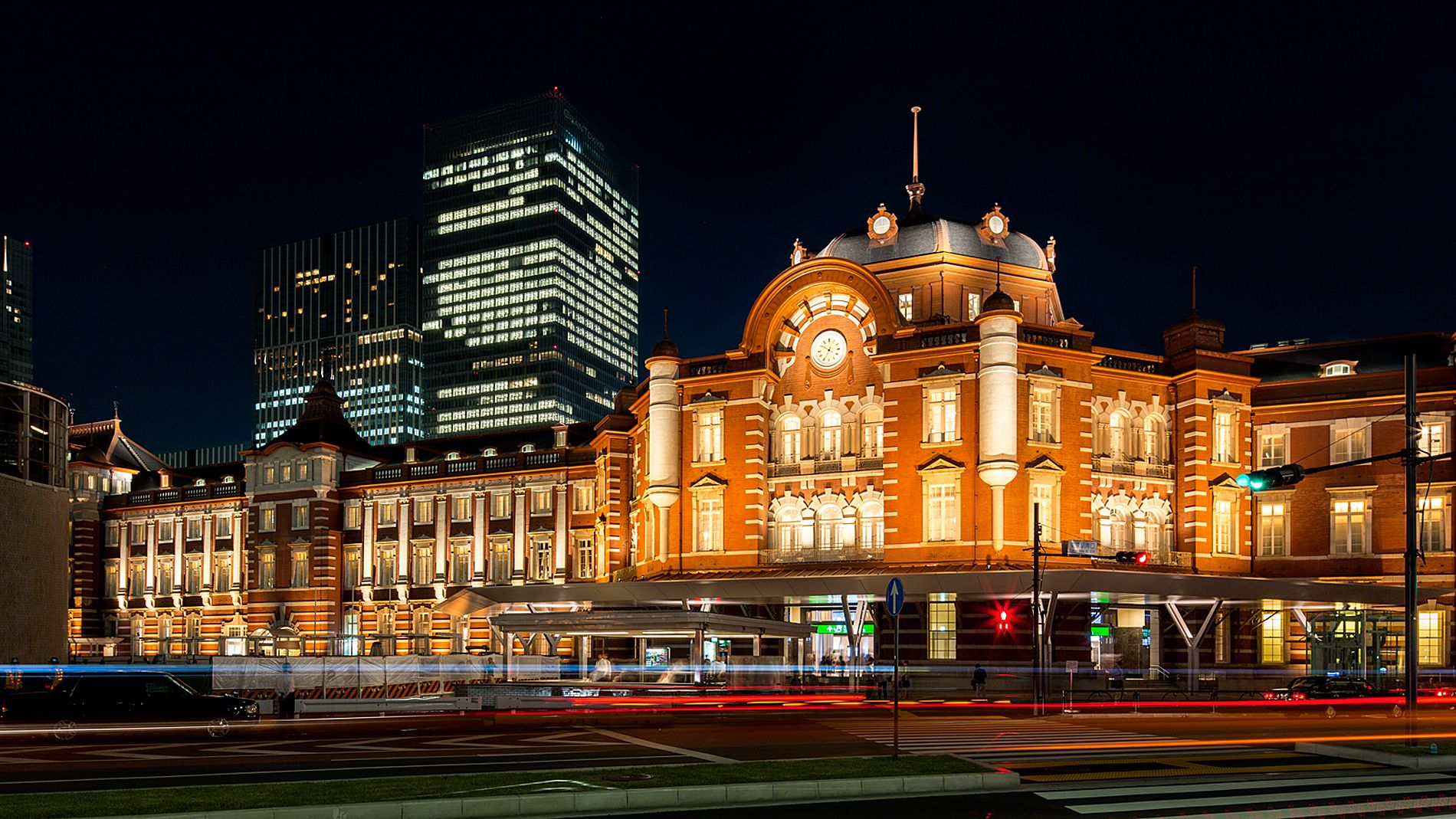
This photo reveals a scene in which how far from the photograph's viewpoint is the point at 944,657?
50938 millimetres

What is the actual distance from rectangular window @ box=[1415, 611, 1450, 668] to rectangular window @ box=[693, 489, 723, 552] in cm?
2771

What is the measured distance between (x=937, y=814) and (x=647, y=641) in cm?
4921

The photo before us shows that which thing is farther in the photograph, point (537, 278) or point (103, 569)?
point (537, 278)

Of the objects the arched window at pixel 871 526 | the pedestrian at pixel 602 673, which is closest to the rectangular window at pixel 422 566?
the arched window at pixel 871 526

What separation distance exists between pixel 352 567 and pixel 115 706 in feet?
160

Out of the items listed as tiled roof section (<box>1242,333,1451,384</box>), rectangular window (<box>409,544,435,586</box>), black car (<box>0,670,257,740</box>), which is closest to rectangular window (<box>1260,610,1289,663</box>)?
tiled roof section (<box>1242,333,1451,384</box>)

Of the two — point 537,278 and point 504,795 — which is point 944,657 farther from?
point 537,278

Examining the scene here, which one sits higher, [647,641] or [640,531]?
[640,531]

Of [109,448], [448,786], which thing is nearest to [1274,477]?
[448,786]

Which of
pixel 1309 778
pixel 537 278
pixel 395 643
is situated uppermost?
pixel 537 278

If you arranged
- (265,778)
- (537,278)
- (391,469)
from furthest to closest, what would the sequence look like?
(537,278) → (391,469) → (265,778)

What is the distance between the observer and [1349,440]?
55.2 m

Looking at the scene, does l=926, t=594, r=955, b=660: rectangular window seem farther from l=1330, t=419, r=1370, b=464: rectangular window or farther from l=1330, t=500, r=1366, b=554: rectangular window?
l=1330, t=419, r=1370, b=464: rectangular window

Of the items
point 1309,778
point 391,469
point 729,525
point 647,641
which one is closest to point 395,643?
point 391,469
